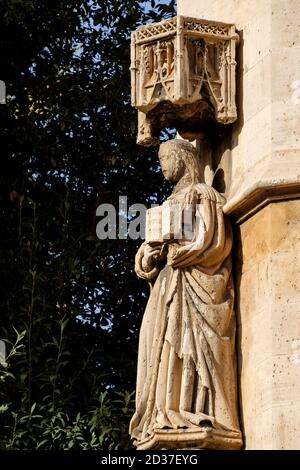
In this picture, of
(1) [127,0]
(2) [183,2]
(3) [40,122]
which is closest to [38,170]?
(3) [40,122]

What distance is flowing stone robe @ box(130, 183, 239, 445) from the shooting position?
10.6m

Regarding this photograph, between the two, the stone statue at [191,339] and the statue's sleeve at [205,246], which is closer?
the stone statue at [191,339]

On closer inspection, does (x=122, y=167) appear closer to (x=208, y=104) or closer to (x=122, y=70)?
(x=122, y=70)

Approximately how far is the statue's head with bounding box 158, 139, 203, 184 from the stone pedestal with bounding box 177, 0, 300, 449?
0.53 ft

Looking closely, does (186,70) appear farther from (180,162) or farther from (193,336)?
(193,336)

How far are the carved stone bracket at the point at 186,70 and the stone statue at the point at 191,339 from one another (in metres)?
0.41

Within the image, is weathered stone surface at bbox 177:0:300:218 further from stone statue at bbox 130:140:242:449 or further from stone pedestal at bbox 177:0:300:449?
stone statue at bbox 130:140:242:449

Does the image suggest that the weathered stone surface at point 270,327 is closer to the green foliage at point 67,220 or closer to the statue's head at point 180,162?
the statue's head at point 180,162

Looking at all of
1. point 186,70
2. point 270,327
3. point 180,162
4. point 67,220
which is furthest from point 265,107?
point 67,220

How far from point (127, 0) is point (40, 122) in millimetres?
1330

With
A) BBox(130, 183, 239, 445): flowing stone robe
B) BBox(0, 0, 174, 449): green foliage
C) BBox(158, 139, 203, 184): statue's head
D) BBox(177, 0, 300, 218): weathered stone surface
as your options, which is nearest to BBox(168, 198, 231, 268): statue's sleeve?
BBox(130, 183, 239, 445): flowing stone robe

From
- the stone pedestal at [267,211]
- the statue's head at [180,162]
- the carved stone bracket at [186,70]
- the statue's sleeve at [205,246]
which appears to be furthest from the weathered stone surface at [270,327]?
the carved stone bracket at [186,70]

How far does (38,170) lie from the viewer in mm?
17266

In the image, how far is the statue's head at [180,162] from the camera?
11.3 metres
